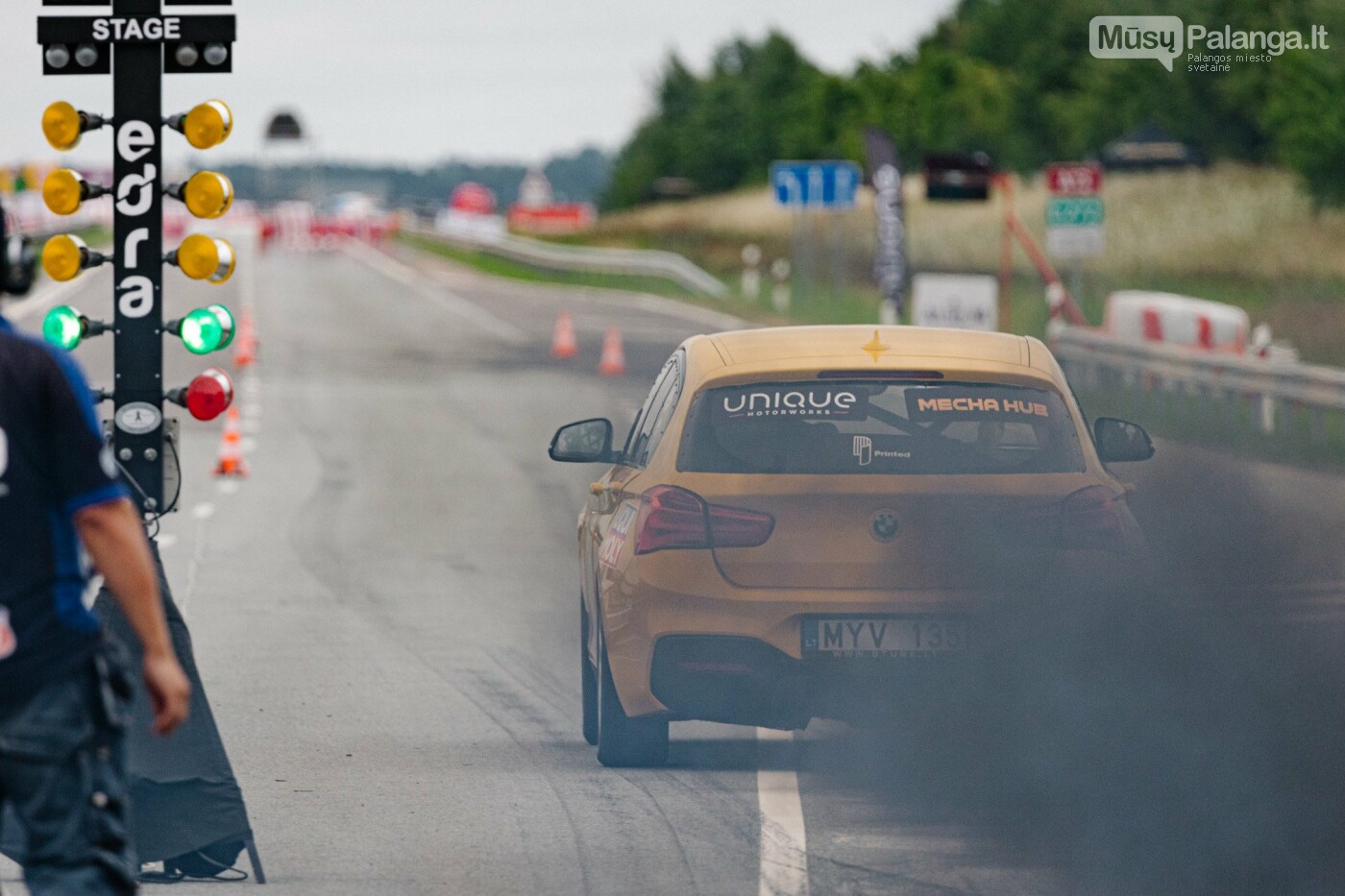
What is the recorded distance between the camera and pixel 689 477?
796cm

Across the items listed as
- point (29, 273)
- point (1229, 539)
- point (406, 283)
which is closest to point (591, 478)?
point (1229, 539)

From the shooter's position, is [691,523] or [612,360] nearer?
[691,523]

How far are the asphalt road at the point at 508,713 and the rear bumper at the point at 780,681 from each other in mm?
306

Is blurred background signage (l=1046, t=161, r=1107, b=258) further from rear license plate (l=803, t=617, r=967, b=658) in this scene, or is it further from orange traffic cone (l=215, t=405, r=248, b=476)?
rear license plate (l=803, t=617, r=967, b=658)

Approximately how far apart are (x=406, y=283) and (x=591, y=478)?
4062 centimetres

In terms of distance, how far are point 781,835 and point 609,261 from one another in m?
52.6

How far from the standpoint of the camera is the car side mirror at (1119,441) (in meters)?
8.83

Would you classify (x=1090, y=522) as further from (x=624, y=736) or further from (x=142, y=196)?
(x=142, y=196)

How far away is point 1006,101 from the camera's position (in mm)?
91562

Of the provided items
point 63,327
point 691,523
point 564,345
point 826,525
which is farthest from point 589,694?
point 564,345

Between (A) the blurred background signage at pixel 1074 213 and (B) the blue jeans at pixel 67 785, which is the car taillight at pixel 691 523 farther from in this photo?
(A) the blurred background signage at pixel 1074 213

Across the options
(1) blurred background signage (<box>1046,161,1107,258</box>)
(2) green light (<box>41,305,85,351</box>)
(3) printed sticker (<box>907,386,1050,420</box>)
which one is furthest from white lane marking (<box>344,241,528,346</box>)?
(3) printed sticker (<box>907,386,1050,420</box>)

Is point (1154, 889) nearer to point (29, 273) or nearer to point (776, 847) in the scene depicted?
point (776, 847)

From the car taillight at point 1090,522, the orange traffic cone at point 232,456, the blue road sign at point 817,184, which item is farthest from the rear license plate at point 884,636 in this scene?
the blue road sign at point 817,184
